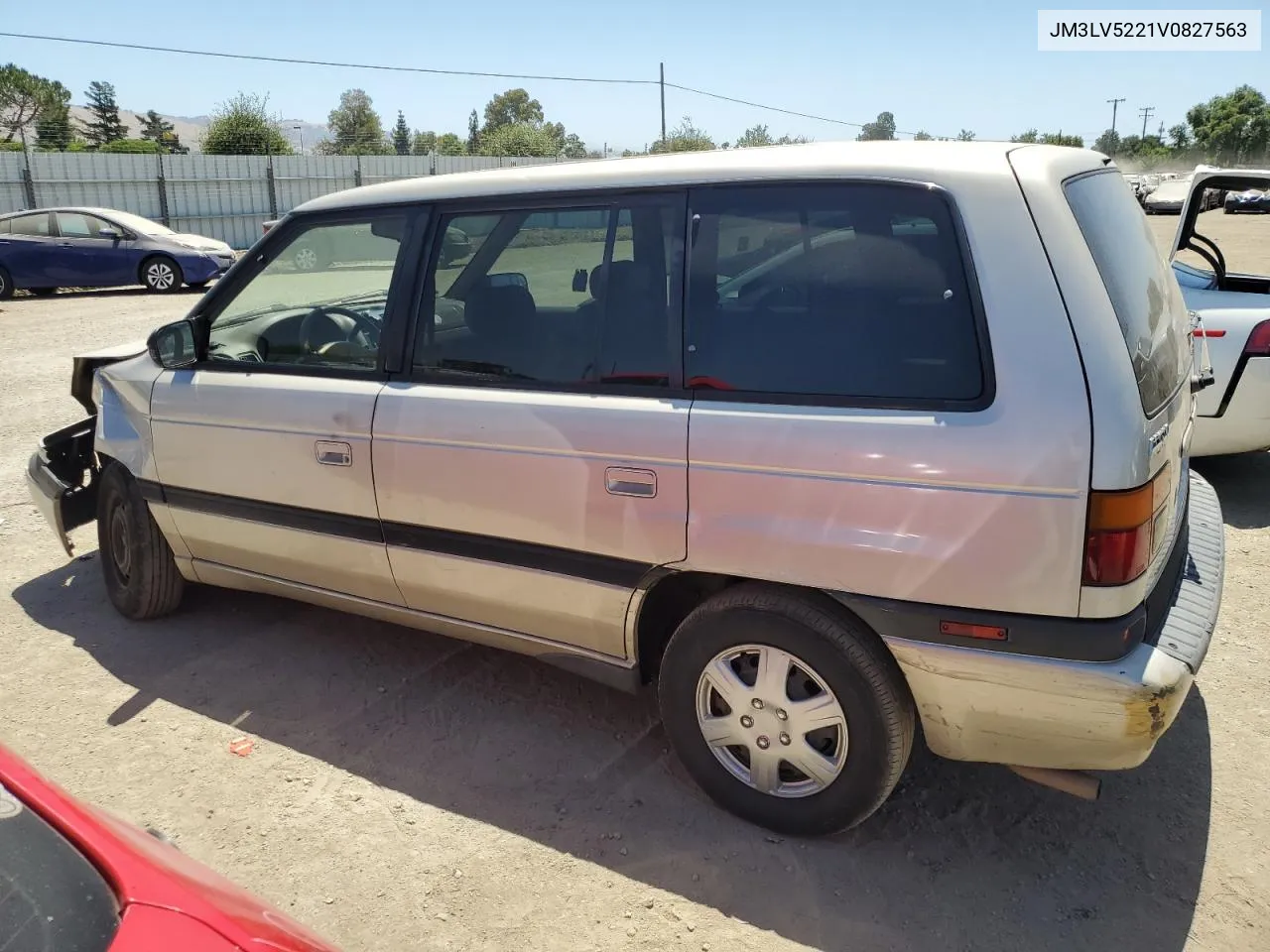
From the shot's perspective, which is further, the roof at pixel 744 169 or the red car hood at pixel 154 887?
the roof at pixel 744 169

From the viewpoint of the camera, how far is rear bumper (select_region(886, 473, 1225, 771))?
7.54 feet

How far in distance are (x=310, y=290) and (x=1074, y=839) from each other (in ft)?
10.7

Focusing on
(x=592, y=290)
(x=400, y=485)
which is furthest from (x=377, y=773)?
(x=592, y=290)

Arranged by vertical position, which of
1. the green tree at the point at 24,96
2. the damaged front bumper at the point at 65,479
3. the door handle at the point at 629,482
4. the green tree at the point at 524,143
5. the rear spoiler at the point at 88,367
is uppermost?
the green tree at the point at 24,96

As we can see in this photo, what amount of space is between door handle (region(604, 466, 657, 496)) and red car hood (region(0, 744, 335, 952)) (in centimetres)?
143

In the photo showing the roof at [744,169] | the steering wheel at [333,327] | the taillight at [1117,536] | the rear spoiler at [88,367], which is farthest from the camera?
the rear spoiler at [88,367]

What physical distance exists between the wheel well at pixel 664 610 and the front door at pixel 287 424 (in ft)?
3.25

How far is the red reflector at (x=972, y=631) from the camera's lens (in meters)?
2.36

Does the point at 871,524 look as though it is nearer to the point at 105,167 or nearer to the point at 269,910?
the point at 269,910

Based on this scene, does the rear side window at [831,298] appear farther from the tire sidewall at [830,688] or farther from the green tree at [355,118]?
the green tree at [355,118]

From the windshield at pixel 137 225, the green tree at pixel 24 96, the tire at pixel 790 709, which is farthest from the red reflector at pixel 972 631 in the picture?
the green tree at pixel 24 96

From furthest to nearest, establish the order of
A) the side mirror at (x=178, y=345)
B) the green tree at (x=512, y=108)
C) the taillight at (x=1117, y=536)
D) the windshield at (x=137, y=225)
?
1. the green tree at (x=512, y=108)
2. the windshield at (x=137, y=225)
3. the side mirror at (x=178, y=345)
4. the taillight at (x=1117, y=536)

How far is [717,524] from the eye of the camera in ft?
8.67

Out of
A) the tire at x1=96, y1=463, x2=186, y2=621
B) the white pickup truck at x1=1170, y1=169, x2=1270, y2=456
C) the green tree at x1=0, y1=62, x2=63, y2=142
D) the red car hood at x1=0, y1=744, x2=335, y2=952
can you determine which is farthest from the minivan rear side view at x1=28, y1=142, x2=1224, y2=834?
the green tree at x1=0, y1=62, x2=63, y2=142
